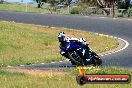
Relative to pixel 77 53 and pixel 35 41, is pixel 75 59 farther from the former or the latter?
pixel 35 41

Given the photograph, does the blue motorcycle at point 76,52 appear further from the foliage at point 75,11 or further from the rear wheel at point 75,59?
the foliage at point 75,11

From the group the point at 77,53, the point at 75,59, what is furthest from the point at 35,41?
the point at 77,53

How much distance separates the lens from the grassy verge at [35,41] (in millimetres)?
28159

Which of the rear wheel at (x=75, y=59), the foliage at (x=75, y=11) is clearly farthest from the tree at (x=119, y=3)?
the rear wheel at (x=75, y=59)

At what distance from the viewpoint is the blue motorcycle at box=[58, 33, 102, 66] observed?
48.1ft

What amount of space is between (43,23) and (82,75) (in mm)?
37982

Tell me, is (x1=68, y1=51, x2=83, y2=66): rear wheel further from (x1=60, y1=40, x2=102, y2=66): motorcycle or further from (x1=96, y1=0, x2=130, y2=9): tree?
(x1=96, y1=0, x2=130, y2=9): tree

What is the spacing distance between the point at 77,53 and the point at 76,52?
11cm

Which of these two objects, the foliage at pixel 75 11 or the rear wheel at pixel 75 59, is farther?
the foliage at pixel 75 11

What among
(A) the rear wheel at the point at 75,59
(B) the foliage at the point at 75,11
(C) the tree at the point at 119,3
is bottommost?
(B) the foliage at the point at 75,11

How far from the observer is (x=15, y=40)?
1304 inches

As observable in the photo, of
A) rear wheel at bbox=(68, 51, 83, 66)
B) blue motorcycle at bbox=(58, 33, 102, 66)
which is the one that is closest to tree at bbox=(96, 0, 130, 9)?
blue motorcycle at bbox=(58, 33, 102, 66)

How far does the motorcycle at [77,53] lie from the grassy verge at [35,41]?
10.5m

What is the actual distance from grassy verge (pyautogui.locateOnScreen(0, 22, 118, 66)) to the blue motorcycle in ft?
34.5
